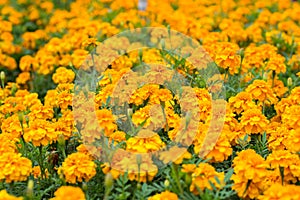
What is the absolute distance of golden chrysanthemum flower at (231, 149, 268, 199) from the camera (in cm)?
252

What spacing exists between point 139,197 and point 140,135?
318mm

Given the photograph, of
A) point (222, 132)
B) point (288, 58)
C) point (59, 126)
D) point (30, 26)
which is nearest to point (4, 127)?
point (59, 126)

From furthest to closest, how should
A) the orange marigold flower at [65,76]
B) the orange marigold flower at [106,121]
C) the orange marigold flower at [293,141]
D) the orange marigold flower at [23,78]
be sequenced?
the orange marigold flower at [23,78] < the orange marigold flower at [65,76] < the orange marigold flower at [106,121] < the orange marigold flower at [293,141]

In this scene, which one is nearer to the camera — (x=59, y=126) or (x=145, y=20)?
(x=59, y=126)

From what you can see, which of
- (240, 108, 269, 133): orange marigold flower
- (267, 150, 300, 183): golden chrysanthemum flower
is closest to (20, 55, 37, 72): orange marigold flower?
(240, 108, 269, 133): orange marigold flower

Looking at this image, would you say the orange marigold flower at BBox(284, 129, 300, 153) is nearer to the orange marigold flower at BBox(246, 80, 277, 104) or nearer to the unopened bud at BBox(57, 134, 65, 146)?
the orange marigold flower at BBox(246, 80, 277, 104)

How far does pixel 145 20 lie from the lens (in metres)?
5.59

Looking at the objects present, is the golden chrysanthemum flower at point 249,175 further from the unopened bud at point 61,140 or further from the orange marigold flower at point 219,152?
the unopened bud at point 61,140

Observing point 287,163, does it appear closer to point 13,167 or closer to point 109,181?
point 109,181

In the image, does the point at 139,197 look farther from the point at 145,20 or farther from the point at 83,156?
the point at 145,20

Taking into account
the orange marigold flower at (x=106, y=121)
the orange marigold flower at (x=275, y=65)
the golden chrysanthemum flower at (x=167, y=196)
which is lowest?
the golden chrysanthemum flower at (x=167, y=196)

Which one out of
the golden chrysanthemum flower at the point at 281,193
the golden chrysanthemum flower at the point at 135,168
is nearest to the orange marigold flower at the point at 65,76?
the golden chrysanthemum flower at the point at 135,168

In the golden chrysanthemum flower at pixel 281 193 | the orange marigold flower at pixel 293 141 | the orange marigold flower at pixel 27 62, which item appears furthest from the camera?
the orange marigold flower at pixel 27 62

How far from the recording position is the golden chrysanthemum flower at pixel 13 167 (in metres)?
2.59
